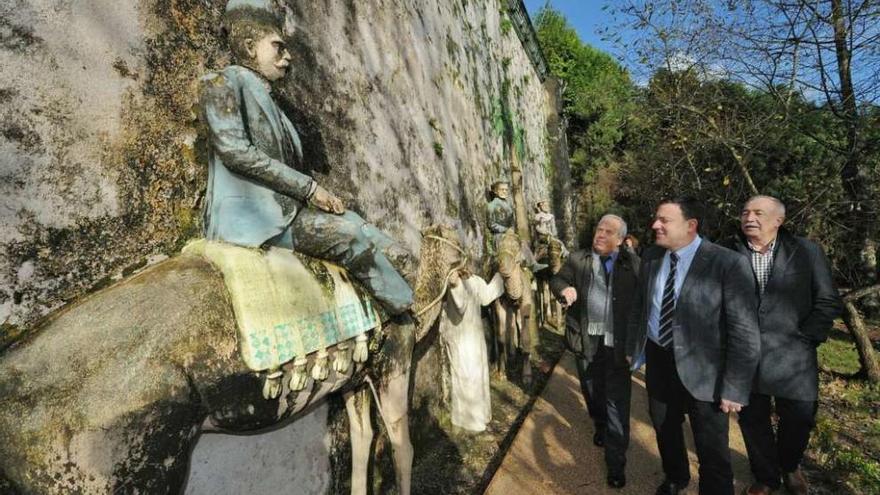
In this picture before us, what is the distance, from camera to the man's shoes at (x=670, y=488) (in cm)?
335

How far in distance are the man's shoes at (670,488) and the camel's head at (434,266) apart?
6.94 feet

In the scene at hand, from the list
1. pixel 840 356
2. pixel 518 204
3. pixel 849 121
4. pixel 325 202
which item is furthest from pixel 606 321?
pixel 840 356

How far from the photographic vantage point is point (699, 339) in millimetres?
2838

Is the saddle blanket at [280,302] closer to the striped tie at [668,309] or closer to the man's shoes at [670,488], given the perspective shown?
the striped tie at [668,309]

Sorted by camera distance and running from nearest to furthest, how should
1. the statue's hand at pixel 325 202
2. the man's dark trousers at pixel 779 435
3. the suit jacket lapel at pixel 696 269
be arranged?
the statue's hand at pixel 325 202
the suit jacket lapel at pixel 696 269
the man's dark trousers at pixel 779 435

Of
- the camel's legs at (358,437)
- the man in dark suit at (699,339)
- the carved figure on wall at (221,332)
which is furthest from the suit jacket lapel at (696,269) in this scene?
the camel's legs at (358,437)

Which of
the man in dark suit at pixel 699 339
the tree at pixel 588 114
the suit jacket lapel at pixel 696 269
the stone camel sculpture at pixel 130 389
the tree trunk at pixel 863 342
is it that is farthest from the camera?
the tree at pixel 588 114

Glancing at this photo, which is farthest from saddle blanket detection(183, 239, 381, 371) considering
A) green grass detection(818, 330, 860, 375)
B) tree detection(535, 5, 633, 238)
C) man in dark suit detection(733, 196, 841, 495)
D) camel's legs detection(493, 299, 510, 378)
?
tree detection(535, 5, 633, 238)

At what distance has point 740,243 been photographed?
12.1 feet

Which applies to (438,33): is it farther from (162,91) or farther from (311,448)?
(311,448)

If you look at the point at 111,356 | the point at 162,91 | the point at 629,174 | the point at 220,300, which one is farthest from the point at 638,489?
the point at 629,174

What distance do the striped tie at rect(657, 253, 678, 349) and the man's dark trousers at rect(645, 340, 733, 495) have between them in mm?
81

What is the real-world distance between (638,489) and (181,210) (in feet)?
12.4

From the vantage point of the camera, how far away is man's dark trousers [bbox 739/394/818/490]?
3.37 m
